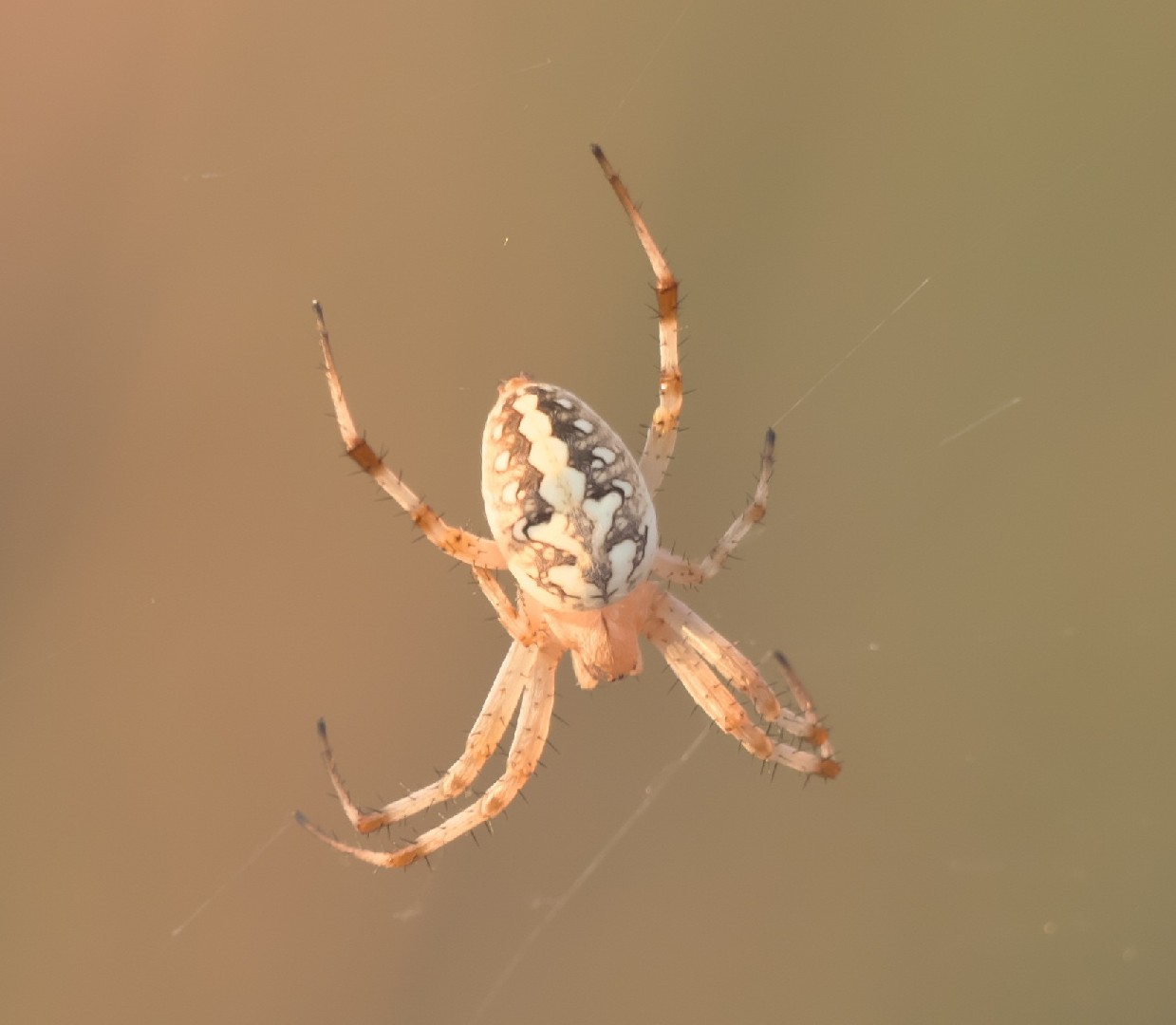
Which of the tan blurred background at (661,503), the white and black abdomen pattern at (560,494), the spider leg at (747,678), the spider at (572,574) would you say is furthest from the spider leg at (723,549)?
the tan blurred background at (661,503)

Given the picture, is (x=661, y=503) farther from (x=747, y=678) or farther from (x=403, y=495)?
(x=403, y=495)

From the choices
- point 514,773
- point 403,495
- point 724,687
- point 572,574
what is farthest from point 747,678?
point 403,495

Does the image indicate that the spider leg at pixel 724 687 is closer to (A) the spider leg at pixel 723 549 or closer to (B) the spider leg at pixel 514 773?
(A) the spider leg at pixel 723 549

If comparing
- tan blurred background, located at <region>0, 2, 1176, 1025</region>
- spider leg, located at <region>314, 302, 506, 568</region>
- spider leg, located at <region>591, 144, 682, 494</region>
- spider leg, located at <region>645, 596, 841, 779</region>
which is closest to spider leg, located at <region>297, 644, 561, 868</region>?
spider leg, located at <region>645, 596, 841, 779</region>

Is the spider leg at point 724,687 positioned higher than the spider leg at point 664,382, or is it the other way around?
the spider leg at point 664,382

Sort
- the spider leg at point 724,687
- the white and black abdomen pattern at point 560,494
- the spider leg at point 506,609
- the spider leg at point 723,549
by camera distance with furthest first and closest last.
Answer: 1. the spider leg at point 724,687
2. the spider leg at point 723,549
3. the spider leg at point 506,609
4. the white and black abdomen pattern at point 560,494

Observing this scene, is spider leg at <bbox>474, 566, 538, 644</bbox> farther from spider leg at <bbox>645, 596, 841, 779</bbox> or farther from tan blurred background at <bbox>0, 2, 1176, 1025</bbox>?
tan blurred background at <bbox>0, 2, 1176, 1025</bbox>

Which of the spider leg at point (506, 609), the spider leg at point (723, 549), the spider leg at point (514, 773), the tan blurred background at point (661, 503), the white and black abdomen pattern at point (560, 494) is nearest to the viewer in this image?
the white and black abdomen pattern at point (560, 494)

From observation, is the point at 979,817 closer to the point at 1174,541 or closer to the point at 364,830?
the point at 1174,541
